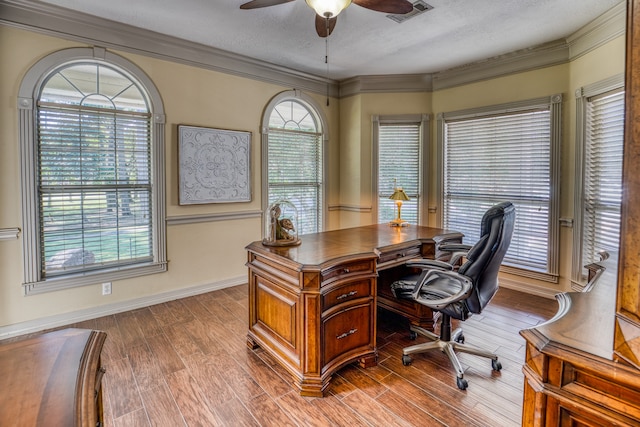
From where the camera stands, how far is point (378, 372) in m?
2.29

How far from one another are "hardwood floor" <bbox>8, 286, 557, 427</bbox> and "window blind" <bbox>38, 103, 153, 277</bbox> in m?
0.72

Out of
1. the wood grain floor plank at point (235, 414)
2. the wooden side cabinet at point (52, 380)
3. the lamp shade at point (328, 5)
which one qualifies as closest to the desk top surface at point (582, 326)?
the wooden side cabinet at point (52, 380)

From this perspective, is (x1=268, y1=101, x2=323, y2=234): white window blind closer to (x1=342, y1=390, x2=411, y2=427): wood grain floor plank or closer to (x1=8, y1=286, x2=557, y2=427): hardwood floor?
(x1=8, y1=286, x2=557, y2=427): hardwood floor

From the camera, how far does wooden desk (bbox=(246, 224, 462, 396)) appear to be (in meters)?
2.04

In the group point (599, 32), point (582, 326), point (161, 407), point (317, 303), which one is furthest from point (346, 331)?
point (599, 32)

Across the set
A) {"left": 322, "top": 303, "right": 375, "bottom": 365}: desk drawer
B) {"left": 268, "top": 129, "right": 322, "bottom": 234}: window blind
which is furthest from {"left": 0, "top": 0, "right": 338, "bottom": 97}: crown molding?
{"left": 322, "top": 303, "right": 375, "bottom": 365}: desk drawer

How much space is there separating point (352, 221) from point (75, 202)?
3500mm

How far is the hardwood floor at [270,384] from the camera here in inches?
73.3

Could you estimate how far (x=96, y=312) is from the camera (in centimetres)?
323

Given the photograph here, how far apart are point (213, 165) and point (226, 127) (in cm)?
51

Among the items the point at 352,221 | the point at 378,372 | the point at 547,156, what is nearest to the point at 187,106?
the point at 352,221

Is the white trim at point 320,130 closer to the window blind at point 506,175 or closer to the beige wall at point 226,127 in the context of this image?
the beige wall at point 226,127

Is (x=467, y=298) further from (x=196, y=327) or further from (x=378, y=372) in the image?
(x=196, y=327)

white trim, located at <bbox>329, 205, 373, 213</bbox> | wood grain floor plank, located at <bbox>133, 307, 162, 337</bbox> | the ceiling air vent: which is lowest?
wood grain floor plank, located at <bbox>133, 307, 162, 337</bbox>
